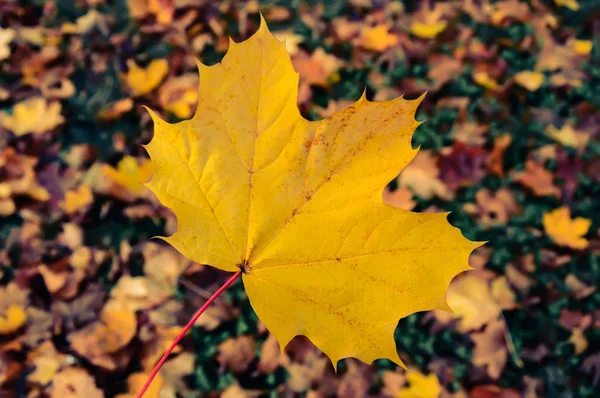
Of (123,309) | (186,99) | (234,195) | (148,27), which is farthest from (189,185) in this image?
(148,27)

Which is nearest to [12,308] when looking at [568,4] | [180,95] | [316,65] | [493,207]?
[180,95]

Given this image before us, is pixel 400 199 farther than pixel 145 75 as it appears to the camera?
No

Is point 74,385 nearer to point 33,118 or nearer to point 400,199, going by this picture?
point 33,118

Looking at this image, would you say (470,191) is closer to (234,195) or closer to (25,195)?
(234,195)

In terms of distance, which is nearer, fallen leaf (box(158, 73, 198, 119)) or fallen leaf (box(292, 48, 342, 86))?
fallen leaf (box(158, 73, 198, 119))

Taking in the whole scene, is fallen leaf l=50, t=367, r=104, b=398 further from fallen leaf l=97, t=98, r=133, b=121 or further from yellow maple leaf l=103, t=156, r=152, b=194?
fallen leaf l=97, t=98, r=133, b=121

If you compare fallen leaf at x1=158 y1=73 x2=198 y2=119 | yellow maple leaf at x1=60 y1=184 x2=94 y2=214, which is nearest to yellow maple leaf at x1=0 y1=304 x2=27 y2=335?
yellow maple leaf at x1=60 y1=184 x2=94 y2=214

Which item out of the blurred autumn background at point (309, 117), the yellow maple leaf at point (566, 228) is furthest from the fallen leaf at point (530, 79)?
the yellow maple leaf at point (566, 228)

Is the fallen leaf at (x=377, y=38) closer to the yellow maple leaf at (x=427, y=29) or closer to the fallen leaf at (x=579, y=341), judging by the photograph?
the yellow maple leaf at (x=427, y=29)
